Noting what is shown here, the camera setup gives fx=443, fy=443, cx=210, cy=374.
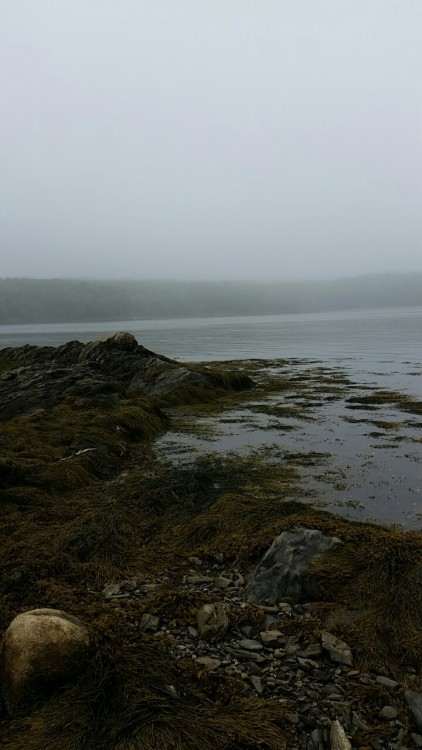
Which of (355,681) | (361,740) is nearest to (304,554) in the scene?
(355,681)

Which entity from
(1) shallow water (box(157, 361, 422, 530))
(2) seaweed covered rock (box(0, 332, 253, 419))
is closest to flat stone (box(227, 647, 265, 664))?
(1) shallow water (box(157, 361, 422, 530))

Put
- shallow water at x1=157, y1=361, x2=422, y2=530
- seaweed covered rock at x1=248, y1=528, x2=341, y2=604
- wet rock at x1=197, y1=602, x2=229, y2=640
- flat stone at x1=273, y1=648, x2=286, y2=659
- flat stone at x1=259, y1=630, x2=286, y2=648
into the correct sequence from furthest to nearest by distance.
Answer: shallow water at x1=157, y1=361, x2=422, y2=530
seaweed covered rock at x1=248, y1=528, x2=341, y2=604
wet rock at x1=197, y1=602, x2=229, y2=640
flat stone at x1=259, y1=630, x2=286, y2=648
flat stone at x1=273, y1=648, x2=286, y2=659

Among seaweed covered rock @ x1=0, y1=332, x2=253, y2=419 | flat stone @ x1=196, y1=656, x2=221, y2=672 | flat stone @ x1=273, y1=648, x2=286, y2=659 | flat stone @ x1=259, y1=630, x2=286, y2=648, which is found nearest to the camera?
flat stone @ x1=196, y1=656, x2=221, y2=672

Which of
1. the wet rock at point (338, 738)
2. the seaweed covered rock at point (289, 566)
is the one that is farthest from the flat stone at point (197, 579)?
the wet rock at point (338, 738)

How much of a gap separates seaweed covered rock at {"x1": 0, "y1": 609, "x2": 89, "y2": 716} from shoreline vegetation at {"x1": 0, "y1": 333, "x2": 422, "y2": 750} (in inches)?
3.1

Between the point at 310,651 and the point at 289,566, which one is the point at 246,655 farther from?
the point at 289,566

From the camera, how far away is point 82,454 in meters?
8.98

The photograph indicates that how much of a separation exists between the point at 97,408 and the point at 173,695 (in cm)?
1109

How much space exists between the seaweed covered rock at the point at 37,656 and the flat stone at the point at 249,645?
120 cm

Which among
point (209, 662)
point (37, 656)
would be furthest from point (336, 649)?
point (37, 656)

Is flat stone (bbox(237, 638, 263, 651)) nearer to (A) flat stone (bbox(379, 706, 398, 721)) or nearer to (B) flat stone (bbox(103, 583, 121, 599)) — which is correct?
(A) flat stone (bbox(379, 706, 398, 721))

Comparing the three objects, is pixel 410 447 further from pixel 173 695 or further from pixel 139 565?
pixel 173 695

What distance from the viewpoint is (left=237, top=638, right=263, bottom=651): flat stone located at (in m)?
3.49

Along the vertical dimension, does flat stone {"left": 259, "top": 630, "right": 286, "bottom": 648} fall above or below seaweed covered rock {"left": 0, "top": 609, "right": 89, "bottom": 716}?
below
